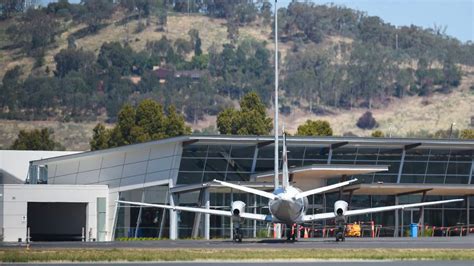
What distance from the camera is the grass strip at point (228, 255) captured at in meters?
43.5

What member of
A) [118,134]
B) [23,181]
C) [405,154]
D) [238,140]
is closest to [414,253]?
[238,140]

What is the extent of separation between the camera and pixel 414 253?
46406 millimetres

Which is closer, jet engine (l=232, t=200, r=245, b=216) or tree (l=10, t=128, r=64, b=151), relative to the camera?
jet engine (l=232, t=200, r=245, b=216)

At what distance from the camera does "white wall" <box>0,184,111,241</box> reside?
261 ft

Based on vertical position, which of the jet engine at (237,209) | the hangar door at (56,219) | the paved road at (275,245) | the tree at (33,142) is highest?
the jet engine at (237,209)

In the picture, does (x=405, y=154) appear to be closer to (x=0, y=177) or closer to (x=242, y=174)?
(x=242, y=174)

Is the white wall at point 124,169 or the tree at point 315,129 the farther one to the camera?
the tree at point 315,129

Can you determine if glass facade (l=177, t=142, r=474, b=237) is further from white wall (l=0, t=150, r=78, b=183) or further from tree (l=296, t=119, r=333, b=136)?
tree (l=296, t=119, r=333, b=136)

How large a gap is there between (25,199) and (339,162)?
912 inches

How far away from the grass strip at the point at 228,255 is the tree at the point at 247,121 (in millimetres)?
91192

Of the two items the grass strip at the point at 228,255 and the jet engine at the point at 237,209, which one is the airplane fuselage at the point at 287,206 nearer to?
the jet engine at the point at 237,209

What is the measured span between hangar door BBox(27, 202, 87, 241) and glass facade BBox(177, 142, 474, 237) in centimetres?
1100

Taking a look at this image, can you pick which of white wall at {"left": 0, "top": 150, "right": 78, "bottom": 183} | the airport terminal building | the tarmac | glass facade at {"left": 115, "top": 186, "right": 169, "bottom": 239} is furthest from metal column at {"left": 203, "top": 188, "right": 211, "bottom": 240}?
white wall at {"left": 0, "top": 150, "right": 78, "bottom": 183}

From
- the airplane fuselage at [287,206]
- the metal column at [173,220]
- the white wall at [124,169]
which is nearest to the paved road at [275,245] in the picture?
the airplane fuselage at [287,206]
